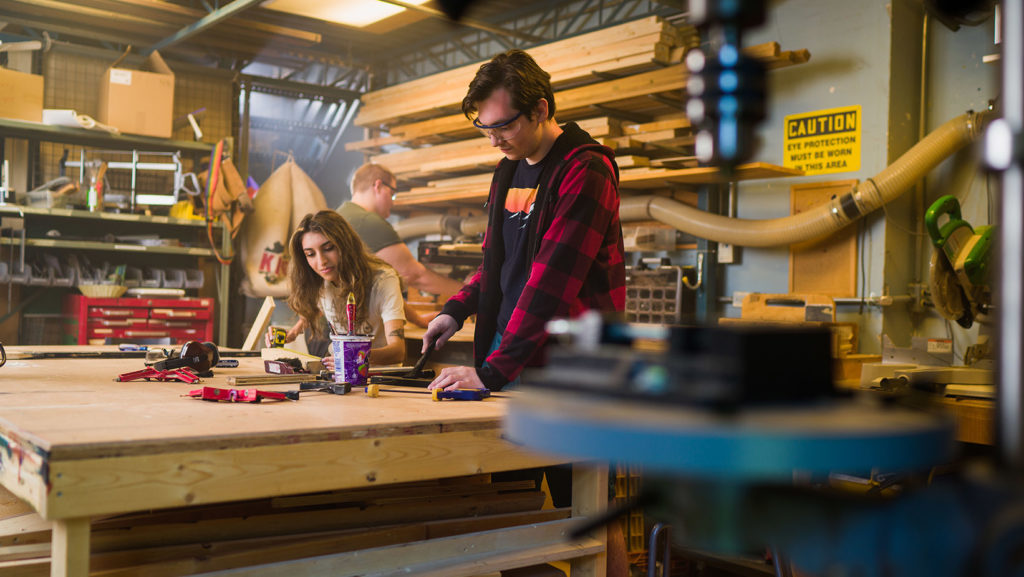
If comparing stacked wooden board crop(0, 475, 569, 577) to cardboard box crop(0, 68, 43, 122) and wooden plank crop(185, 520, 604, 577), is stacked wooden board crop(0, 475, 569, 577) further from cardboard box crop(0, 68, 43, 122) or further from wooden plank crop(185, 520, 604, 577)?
cardboard box crop(0, 68, 43, 122)

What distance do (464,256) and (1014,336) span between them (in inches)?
197

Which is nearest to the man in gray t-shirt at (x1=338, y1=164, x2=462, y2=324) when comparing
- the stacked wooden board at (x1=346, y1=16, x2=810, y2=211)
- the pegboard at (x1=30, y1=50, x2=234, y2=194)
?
the stacked wooden board at (x1=346, y1=16, x2=810, y2=211)

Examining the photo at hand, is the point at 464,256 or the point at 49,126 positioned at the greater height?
the point at 49,126

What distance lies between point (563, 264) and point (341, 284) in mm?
1497

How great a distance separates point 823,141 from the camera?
459cm

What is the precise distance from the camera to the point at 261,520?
1.65 metres

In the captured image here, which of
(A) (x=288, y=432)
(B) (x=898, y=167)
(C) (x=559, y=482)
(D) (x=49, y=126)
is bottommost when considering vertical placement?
(C) (x=559, y=482)

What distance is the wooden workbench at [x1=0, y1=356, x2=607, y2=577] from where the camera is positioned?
3.87 ft

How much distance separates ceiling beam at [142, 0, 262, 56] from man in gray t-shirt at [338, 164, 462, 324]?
5.56 ft

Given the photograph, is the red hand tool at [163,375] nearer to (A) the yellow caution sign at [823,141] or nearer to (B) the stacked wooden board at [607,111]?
(B) the stacked wooden board at [607,111]

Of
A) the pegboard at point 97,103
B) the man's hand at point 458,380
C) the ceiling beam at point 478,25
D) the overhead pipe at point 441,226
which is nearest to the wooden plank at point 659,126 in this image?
the ceiling beam at point 478,25

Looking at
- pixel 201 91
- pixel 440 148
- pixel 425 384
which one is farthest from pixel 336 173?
pixel 425 384

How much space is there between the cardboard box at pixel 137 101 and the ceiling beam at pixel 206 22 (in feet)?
1.04

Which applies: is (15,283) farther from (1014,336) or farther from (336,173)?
(1014,336)
